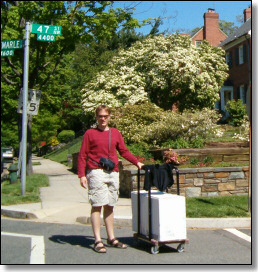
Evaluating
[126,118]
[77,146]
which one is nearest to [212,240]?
[126,118]

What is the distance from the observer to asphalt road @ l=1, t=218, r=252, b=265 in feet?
19.2

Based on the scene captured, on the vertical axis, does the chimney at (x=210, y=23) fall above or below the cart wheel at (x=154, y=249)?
above

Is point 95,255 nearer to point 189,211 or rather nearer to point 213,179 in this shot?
point 189,211

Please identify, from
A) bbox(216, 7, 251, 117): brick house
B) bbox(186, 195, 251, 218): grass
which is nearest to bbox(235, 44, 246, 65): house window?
bbox(216, 7, 251, 117): brick house

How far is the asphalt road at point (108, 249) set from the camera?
585cm

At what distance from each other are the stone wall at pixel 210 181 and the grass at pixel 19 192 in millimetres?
2451

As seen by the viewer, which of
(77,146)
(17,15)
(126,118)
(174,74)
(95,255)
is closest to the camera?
(95,255)

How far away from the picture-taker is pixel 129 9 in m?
18.0

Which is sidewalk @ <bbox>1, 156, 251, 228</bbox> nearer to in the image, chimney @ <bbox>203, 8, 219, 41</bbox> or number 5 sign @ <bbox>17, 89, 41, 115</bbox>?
number 5 sign @ <bbox>17, 89, 41, 115</bbox>

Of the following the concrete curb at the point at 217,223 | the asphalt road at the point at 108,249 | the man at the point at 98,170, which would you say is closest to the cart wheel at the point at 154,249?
the asphalt road at the point at 108,249

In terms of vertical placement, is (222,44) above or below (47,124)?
above

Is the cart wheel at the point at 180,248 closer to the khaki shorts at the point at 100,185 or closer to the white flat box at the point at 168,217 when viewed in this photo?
the white flat box at the point at 168,217

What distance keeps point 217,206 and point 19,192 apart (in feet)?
17.7

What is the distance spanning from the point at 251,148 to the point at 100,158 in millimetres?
3902
